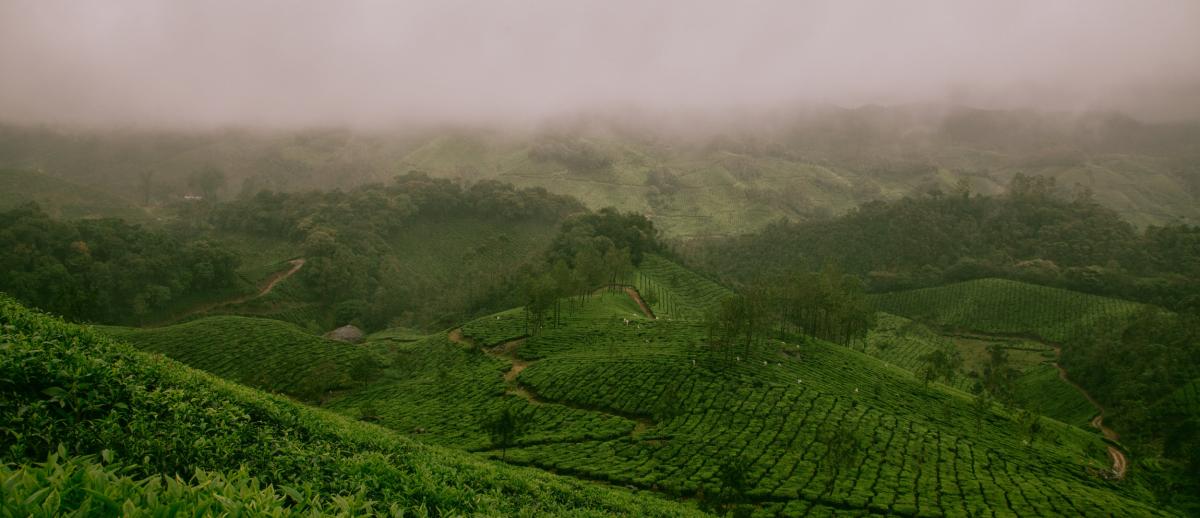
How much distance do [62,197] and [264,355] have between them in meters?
155

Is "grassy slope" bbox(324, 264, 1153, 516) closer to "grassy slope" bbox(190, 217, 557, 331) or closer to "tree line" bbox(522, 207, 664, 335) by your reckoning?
"tree line" bbox(522, 207, 664, 335)

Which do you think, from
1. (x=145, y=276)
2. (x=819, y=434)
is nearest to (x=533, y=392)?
(x=819, y=434)

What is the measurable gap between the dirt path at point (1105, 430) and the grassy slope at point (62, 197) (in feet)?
682

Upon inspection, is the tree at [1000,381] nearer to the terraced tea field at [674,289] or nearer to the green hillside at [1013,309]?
the green hillside at [1013,309]

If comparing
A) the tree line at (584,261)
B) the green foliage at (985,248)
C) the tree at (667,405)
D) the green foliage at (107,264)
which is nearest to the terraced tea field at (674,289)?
the tree line at (584,261)

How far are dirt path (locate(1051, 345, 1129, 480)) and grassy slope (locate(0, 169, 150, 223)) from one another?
207759 mm

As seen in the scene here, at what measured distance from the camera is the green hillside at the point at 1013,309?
4269 inches

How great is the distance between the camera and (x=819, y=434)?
4091 centimetres

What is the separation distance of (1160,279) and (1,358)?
17464 centimetres

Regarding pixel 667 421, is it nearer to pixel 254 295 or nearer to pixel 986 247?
pixel 254 295

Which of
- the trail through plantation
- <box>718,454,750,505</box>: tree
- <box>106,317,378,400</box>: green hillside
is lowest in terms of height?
the trail through plantation

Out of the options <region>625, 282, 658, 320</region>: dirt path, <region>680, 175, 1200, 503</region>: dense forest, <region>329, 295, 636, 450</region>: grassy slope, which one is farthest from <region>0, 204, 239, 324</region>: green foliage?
<region>680, 175, 1200, 503</region>: dense forest

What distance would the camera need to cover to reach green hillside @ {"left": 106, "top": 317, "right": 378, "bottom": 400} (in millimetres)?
57844

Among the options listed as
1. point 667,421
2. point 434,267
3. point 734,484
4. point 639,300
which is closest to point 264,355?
point 667,421
